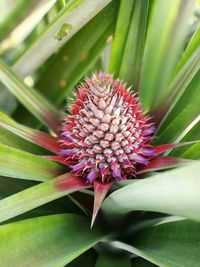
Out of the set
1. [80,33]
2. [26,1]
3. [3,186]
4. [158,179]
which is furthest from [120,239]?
[26,1]

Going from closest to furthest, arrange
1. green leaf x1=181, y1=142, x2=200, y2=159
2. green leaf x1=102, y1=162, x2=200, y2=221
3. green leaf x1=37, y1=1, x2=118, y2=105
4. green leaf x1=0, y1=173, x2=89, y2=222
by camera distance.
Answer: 1. green leaf x1=102, y1=162, x2=200, y2=221
2. green leaf x1=0, y1=173, x2=89, y2=222
3. green leaf x1=181, y1=142, x2=200, y2=159
4. green leaf x1=37, y1=1, x2=118, y2=105

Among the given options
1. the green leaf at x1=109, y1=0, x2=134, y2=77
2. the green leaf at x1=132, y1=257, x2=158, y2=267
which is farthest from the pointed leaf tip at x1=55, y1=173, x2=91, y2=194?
the green leaf at x1=109, y1=0, x2=134, y2=77

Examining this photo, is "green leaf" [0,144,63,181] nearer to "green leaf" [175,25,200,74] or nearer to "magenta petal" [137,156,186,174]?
"magenta petal" [137,156,186,174]

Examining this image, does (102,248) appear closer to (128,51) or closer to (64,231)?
(64,231)

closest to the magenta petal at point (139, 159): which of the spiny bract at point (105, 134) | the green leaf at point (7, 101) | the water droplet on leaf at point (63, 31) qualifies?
the spiny bract at point (105, 134)

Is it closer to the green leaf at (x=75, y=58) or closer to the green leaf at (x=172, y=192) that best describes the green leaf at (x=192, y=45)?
the green leaf at (x=75, y=58)

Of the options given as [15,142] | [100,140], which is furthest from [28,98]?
[100,140]
